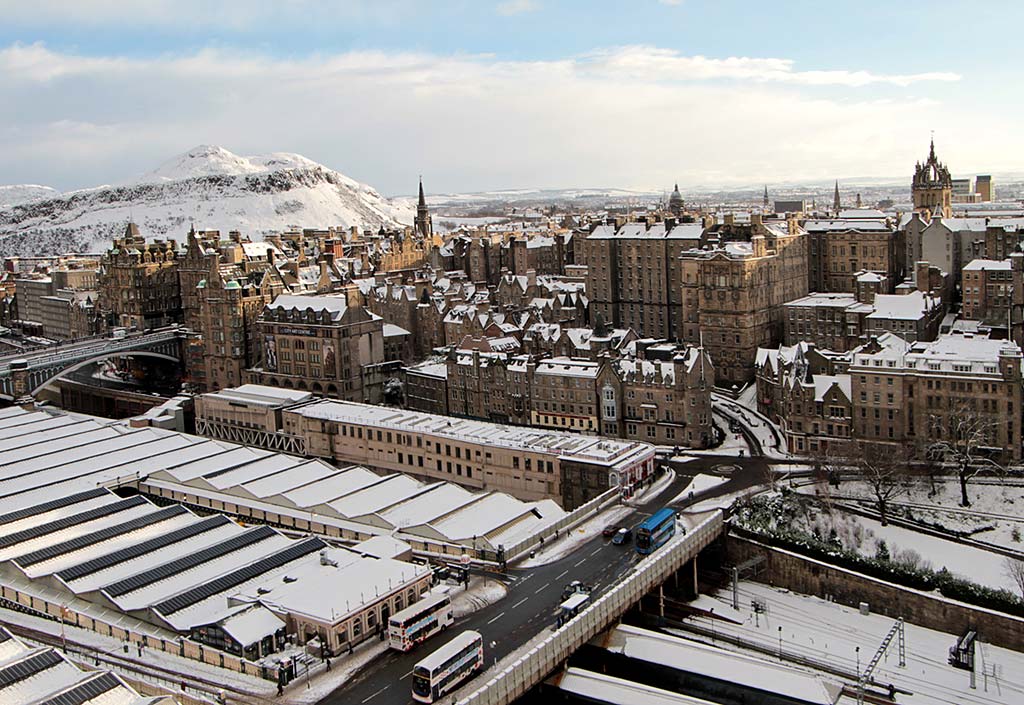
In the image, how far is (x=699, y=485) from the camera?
3393 inches

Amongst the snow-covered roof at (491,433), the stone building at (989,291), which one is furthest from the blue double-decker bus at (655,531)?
the stone building at (989,291)

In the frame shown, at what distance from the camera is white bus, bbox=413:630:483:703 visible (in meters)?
52.0

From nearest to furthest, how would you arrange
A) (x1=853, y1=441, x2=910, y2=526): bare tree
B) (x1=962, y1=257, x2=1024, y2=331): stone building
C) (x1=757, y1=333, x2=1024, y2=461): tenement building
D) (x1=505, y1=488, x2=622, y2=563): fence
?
(x1=505, y1=488, x2=622, y2=563): fence → (x1=853, y1=441, x2=910, y2=526): bare tree → (x1=757, y1=333, x2=1024, y2=461): tenement building → (x1=962, y1=257, x2=1024, y2=331): stone building

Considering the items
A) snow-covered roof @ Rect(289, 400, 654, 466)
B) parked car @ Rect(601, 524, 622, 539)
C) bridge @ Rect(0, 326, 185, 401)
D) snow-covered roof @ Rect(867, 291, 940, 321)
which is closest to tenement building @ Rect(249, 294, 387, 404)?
snow-covered roof @ Rect(289, 400, 654, 466)

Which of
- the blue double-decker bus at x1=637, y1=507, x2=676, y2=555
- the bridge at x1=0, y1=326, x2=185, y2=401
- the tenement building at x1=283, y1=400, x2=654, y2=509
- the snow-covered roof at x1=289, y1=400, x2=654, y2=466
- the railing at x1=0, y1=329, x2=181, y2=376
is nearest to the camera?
the blue double-decker bus at x1=637, y1=507, x2=676, y2=555

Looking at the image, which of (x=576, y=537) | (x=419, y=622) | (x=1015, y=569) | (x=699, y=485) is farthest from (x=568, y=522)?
(x=1015, y=569)

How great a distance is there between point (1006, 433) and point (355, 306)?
70.0 metres

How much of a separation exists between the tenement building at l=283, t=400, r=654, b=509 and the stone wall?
12.7m

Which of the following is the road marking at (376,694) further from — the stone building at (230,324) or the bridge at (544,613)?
the stone building at (230,324)

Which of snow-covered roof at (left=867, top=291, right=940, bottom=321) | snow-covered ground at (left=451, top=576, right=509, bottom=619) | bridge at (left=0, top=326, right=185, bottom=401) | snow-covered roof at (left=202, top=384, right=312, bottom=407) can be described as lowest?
snow-covered ground at (left=451, top=576, right=509, bottom=619)

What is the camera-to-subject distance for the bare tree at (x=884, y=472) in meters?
80.2

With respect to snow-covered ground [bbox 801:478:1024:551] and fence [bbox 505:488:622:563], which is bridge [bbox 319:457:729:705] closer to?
fence [bbox 505:488:622:563]

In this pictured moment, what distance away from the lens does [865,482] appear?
8562 centimetres

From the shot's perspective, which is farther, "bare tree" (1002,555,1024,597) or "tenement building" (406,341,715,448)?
"tenement building" (406,341,715,448)
